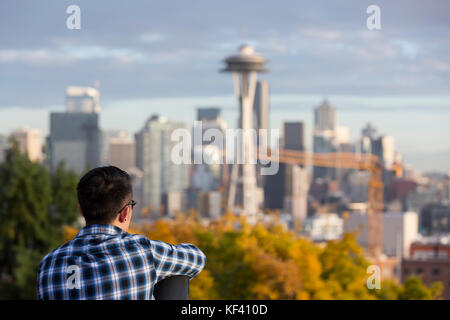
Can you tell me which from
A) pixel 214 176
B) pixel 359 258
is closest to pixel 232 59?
pixel 214 176

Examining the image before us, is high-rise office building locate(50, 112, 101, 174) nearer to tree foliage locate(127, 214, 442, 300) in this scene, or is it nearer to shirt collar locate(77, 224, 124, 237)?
tree foliage locate(127, 214, 442, 300)

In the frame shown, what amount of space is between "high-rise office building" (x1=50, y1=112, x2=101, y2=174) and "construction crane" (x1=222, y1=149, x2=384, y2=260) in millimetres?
22988

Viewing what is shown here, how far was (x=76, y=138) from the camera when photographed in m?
110

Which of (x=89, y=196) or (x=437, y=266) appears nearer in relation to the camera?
(x=89, y=196)

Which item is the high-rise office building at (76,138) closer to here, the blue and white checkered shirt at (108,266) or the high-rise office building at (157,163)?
the high-rise office building at (157,163)

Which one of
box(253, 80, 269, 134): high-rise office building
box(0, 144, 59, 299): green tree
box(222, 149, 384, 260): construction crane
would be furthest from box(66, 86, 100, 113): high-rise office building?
box(0, 144, 59, 299): green tree

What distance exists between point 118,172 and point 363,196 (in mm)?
174746

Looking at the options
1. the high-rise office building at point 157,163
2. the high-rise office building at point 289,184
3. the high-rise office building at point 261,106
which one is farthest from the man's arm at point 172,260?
the high-rise office building at point 261,106

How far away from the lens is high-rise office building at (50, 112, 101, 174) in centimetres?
10562

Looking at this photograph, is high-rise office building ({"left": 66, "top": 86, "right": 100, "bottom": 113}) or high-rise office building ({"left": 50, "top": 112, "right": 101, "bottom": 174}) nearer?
high-rise office building ({"left": 50, "top": 112, "right": 101, "bottom": 174})

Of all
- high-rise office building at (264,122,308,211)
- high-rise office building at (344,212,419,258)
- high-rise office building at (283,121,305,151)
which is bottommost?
high-rise office building at (344,212,419,258)

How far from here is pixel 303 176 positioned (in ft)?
600

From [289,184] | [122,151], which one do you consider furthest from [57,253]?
[289,184]
